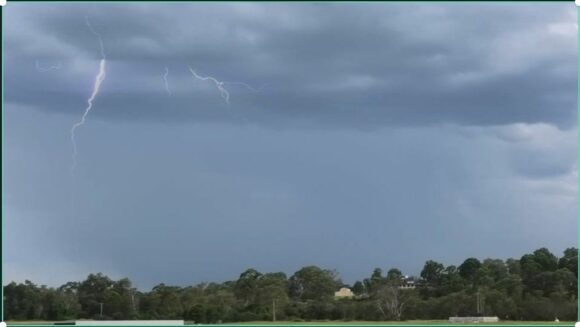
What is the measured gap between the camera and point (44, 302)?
59.7m

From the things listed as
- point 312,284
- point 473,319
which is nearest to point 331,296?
point 312,284

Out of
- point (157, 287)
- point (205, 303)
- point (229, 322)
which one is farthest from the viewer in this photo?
point (157, 287)

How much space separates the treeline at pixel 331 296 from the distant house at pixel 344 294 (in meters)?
0.59

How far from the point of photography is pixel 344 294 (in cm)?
6769

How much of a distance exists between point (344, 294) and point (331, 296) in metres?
2.21

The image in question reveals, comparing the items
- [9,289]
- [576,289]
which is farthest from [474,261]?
[9,289]

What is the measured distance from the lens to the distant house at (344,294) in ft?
215

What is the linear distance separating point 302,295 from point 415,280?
30.7 ft

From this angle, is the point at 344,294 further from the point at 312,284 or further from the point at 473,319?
the point at 473,319

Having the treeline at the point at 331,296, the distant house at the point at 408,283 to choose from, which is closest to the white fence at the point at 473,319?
the treeline at the point at 331,296

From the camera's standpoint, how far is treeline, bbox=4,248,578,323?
5484 cm

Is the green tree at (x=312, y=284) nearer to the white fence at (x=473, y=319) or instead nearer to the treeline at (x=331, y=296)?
the treeline at (x=331, y=296)

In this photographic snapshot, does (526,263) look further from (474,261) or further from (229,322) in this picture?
(229,322)

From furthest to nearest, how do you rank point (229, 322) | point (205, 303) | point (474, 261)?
1. point (474, 261)
2. point (205, 303)
3. point (229, 322)
